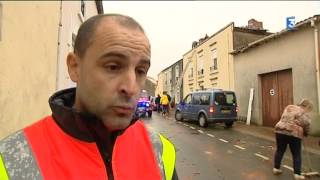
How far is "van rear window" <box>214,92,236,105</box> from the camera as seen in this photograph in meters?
18.3

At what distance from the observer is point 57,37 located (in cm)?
945

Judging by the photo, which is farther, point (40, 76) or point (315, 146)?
point (315, 146)

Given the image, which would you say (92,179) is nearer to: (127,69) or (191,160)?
(127,69)

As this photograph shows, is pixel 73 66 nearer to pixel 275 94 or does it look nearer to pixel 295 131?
pixel 295 131

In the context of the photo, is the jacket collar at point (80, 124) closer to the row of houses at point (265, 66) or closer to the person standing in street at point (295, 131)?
the person standing in street at point (295, 131)

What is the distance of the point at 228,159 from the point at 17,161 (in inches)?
348

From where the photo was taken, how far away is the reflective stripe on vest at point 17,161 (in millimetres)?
1372

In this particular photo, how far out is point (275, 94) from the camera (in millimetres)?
18359

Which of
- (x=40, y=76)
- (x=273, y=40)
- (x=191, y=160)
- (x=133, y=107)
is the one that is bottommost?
(x=191, y=160)

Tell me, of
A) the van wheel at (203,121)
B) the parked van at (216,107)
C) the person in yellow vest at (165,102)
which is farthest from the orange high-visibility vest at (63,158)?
the person in yellow vest at (165,102)

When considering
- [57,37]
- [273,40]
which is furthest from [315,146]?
[57,37]

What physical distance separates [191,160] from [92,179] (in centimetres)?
835

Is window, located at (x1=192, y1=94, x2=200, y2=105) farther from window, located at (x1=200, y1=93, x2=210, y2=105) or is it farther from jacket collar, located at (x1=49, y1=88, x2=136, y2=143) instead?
jacket collar, located at (x1=49, y1=88, x2=136, y2=143)

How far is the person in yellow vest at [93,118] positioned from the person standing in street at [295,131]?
6860 millimetres
